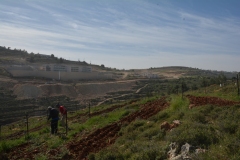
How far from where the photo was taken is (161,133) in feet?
23.4

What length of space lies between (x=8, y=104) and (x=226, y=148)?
40.6m

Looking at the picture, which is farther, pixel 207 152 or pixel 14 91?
pixel 14 91

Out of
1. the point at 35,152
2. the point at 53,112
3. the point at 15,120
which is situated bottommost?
the point at 15,120

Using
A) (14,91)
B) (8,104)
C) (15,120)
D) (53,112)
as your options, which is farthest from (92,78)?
(53,112)

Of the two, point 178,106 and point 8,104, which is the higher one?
point 178,106

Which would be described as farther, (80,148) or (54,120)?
(54,120)

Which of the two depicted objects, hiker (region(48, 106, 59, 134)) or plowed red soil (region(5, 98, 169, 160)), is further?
hiker (region(48, 106, 59, 134))

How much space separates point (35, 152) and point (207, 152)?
19.9ft

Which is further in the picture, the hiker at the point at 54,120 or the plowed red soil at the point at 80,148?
the hiker at the point at 54,120

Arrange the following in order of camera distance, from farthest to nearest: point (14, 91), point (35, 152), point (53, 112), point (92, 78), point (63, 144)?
point (92, 78) → point (14, 91) → point (53, 112) → point (63, 144) → point (35, 152)

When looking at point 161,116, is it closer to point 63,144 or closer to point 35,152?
point 63,144

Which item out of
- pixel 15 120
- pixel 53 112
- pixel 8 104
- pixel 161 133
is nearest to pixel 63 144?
pixel 53 112

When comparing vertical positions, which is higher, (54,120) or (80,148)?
(54,120)

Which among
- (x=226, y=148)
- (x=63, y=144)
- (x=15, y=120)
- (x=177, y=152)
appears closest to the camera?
(x=226, y=148)
